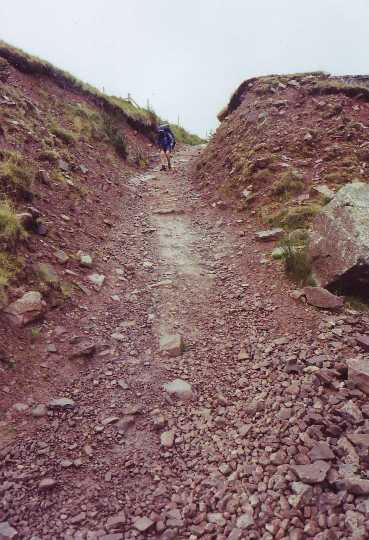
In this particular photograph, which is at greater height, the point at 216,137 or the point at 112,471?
the point at 216,137

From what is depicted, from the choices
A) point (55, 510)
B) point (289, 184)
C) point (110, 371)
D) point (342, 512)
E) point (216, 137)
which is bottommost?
point (55, 510)

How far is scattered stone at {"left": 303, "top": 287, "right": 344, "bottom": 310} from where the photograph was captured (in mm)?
5066

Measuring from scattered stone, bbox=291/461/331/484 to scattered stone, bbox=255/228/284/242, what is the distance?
4875 mm

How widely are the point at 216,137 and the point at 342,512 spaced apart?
1344cm

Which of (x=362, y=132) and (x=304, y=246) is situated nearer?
(x=304, y=246)

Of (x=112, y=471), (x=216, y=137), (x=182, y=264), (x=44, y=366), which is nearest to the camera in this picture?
(x=112, y=471)

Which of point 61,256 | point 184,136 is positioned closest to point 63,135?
point 61,256

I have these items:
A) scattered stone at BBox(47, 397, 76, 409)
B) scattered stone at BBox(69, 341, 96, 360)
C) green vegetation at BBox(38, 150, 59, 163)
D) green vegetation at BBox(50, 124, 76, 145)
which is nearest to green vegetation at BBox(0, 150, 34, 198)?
green vegetation at BBox(38, 150, 59, 163)

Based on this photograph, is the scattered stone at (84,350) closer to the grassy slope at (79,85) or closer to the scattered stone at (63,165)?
the scattered stone at (63,165)

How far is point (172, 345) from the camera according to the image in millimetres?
5078

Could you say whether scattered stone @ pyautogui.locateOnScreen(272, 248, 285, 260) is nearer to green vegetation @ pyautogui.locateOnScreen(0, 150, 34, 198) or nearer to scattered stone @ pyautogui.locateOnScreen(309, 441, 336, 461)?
scattered stone @ pyautogui.locateOnScreen(309, 441, 336, 461)

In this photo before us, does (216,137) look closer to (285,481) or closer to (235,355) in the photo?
(235,355)

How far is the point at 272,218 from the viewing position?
7.94m

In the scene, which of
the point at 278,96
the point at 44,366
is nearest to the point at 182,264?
the point at 44,366
